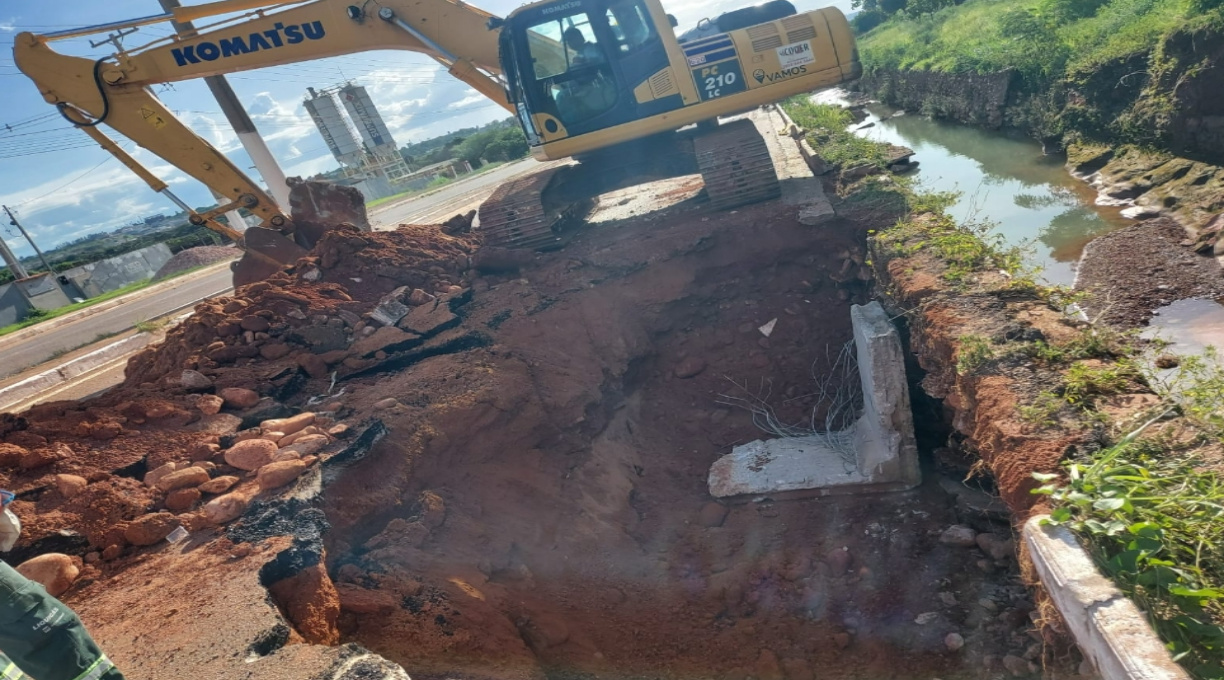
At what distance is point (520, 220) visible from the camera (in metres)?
8.18

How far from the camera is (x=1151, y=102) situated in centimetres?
840

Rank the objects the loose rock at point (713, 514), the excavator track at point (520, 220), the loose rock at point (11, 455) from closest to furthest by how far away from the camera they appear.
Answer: the loose rock at point (11, 455) < the loose rock at point (713, 514) < the excavator track at point (520, 220)

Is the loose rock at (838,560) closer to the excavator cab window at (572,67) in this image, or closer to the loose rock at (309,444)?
the loose rock at (309,444)

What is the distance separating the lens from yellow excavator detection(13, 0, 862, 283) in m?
7.19

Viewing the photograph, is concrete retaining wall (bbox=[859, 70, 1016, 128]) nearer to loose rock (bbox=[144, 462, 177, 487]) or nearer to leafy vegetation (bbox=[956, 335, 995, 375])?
leafy vegetation (bbox=[956, 335, 995, 375])

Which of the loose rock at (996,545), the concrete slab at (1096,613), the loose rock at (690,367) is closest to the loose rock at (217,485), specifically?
the loose rock at (690,367)

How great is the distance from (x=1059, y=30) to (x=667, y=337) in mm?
11934

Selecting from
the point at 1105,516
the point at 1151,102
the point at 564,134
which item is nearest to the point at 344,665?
the point at 1105,516

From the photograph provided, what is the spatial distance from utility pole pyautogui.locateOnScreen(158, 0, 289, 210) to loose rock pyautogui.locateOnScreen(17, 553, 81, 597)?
12.3m

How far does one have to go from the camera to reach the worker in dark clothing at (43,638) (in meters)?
2.67

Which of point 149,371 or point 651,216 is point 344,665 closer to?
point 149,371

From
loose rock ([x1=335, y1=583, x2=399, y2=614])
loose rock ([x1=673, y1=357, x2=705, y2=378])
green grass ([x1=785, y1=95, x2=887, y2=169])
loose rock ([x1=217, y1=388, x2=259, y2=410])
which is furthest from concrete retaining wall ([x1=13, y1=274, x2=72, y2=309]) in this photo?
loose rock ([x1=335, y1=583, x2=399, y2=614])

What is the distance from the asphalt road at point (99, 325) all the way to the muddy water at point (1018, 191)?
14717mm

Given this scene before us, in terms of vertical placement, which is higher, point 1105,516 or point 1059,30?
point 1059,30
